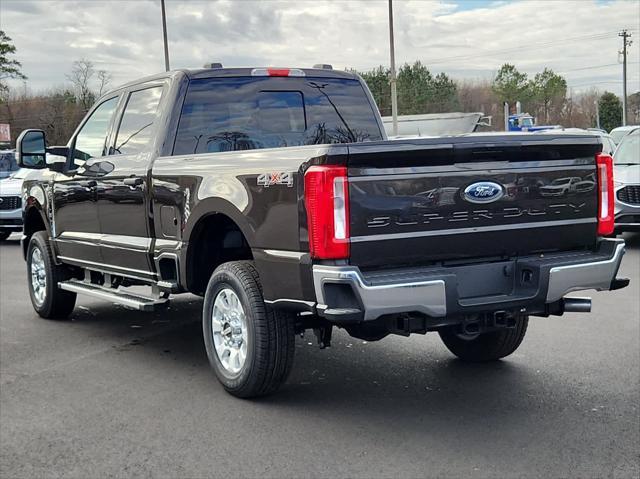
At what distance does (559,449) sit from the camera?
13.7 ft

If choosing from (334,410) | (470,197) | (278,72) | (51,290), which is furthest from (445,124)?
(470,197)

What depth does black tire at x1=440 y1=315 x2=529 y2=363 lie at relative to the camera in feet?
18.8

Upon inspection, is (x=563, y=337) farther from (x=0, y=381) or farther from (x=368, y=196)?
(x=0, y=381)

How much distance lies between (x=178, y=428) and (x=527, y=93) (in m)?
90.5

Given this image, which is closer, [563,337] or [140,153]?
[140,153]

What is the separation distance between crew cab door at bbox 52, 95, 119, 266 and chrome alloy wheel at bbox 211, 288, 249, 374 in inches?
76.4

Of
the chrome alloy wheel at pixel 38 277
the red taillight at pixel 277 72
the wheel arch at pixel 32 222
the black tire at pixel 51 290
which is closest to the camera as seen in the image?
the red taillight at pixel 277 72

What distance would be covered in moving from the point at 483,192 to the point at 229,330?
1869 millimetres

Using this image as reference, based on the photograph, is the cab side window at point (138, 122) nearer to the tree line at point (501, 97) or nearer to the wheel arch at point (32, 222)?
the wheel arch at point (32, 222)

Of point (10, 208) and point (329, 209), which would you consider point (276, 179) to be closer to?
point (329, 209)

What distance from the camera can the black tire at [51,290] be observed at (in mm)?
7719

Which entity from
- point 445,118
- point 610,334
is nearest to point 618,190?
point 610,334

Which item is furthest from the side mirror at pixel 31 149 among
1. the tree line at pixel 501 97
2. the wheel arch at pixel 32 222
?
the tree line at pixel 501 97

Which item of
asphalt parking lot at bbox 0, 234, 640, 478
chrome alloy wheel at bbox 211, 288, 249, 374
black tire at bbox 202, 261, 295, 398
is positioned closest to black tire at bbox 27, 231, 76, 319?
asphalt parking lot at bbox 0, 234, 640, 478
